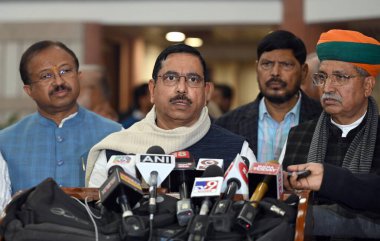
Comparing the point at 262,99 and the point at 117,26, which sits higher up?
A: the point at 117,26

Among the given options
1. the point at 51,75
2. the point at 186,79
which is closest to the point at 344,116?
the point at 186,79

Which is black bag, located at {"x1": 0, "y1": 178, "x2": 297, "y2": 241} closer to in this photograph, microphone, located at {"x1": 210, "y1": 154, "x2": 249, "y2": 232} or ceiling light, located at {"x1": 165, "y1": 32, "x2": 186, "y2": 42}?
microphone, located at {"x1": 210, "y1": 154, "x2": 249, "y2": 232}

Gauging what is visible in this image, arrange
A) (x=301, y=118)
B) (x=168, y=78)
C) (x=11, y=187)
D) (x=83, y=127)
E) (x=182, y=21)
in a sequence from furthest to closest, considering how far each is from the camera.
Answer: (x=182, y=21) → (x=301, y=118) → (x=83, y=127) → (x=11, y=187) → (x=168, y=78)

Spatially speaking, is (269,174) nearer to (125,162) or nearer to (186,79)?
(125,162)

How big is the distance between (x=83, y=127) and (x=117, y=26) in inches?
191

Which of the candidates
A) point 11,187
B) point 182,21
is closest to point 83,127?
point 11,187

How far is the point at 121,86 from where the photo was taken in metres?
12.3

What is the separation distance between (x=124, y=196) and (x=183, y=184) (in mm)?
309

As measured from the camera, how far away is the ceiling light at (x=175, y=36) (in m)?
11.3

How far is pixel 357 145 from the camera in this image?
3.98 metres

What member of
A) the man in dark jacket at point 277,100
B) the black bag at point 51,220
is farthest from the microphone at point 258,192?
the man in dark jacket at point 277,100

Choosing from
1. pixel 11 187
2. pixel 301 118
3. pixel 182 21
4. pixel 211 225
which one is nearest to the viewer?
pixel 211 225

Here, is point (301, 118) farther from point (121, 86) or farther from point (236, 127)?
point (121, 86)

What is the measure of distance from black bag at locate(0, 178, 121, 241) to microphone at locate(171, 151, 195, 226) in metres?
0.22
